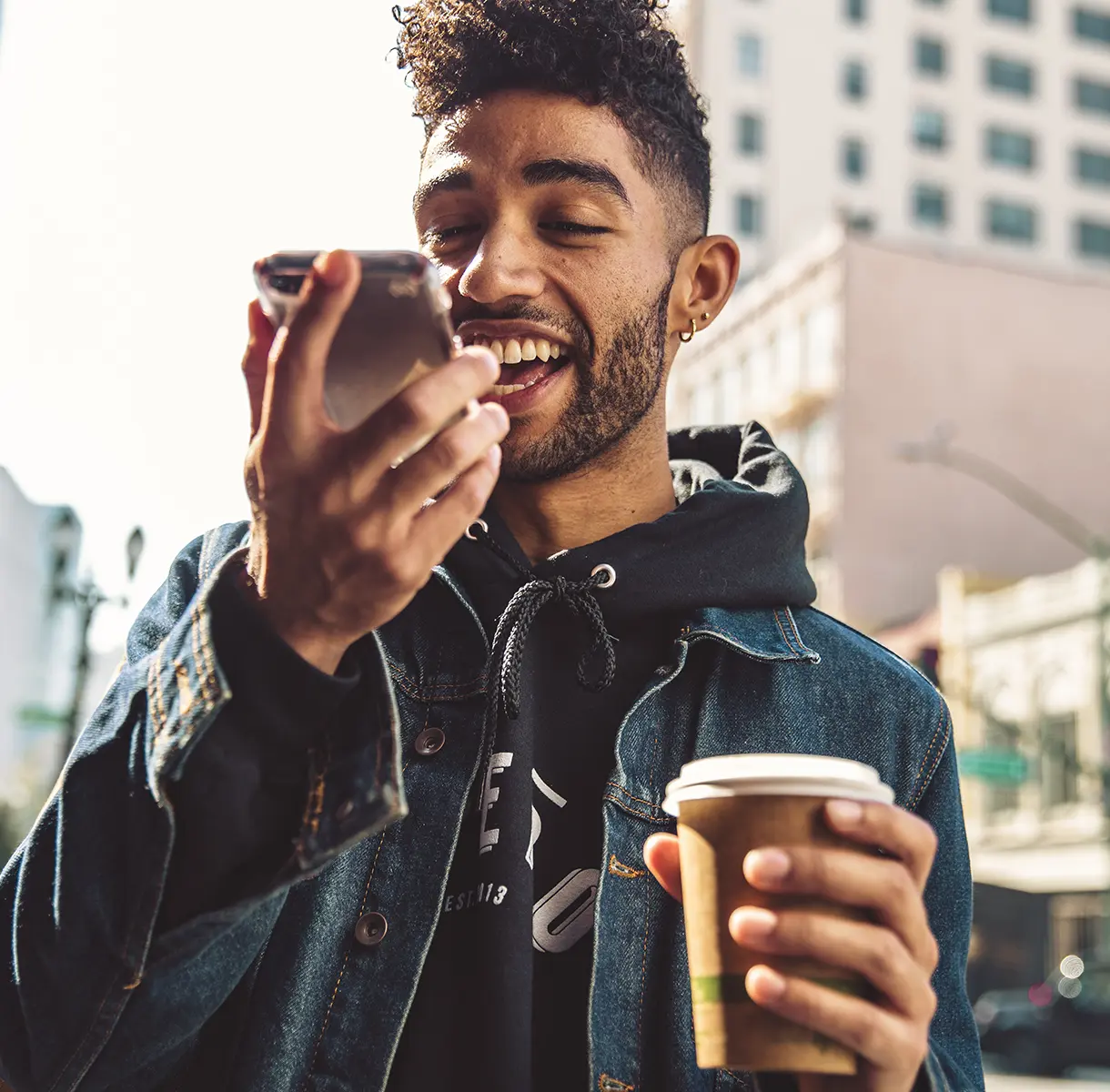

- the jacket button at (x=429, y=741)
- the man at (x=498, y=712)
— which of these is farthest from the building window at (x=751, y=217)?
the jacket button at (x=429, y=741)

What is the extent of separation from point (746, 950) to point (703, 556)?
42.7 inches

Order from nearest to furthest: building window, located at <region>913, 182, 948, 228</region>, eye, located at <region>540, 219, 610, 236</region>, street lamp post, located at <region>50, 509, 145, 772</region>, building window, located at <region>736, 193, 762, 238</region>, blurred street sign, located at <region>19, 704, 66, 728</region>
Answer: eye, located at <region>540, 219, 610, 236</region> < street lamp post, located at <region>50, 509, 145, 772</region> < blurred street sign, located at <region>19, 704, 66, 728</region> < building window, located at <region>736, 193, 762, 238</region> < building window, located at <region>913, 182, 948, 228</region>

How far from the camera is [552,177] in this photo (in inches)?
104

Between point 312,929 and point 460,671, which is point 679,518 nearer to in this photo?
point 460,671

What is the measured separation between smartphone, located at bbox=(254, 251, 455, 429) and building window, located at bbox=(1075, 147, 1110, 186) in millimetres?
57186

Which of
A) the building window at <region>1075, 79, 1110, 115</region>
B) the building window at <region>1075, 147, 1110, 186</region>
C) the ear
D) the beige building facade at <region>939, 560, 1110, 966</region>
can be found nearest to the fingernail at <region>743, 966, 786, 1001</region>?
the ear

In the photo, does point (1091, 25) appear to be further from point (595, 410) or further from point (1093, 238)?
point (595, 410)

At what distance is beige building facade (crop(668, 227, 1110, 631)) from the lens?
135 ft

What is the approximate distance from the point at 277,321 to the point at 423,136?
1321 mm

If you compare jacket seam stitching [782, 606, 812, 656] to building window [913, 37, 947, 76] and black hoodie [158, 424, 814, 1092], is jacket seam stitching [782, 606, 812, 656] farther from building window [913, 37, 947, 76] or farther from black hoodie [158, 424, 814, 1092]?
building window [913, 37, 947, 76]

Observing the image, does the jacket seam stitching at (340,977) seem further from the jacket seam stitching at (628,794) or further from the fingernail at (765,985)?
the fingernail at (765,985)

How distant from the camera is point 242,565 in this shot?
180 centimetres

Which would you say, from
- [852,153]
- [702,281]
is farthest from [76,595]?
[852,153]

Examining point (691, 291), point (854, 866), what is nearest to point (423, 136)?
point (691, 291)
